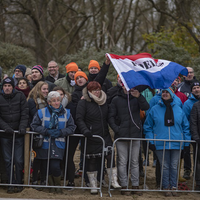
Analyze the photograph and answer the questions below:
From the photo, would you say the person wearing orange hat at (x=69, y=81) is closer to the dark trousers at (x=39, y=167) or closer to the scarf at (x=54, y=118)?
the scarf at (x=54, y=118)

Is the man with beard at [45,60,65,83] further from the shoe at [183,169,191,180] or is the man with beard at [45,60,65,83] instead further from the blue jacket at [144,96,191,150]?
the shoe at [183,169,191,180]

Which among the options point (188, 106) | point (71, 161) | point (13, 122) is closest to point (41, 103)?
point (13, 122)

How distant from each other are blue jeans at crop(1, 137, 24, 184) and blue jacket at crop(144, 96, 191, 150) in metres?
2.34

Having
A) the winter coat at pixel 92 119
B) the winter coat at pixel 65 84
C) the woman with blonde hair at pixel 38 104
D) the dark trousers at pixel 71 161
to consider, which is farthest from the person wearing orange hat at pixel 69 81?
the dark trousers at pixel 71 161

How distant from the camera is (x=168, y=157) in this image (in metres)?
6.70

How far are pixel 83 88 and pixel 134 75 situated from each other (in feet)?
3.48

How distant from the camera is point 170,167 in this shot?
6.70 metres

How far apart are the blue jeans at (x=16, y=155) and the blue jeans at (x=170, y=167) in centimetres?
252

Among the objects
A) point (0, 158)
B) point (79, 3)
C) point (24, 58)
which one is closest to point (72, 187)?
point (0, 158)

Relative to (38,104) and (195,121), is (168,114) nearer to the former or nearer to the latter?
(195,121)

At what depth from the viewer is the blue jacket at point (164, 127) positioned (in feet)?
21.8

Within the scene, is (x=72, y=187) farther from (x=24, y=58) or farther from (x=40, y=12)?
(x=40, y=12)

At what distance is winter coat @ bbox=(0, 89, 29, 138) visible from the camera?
20.6 ft

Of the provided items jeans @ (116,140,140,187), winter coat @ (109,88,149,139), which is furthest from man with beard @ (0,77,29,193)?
jeans @ (116,140,140,187)
